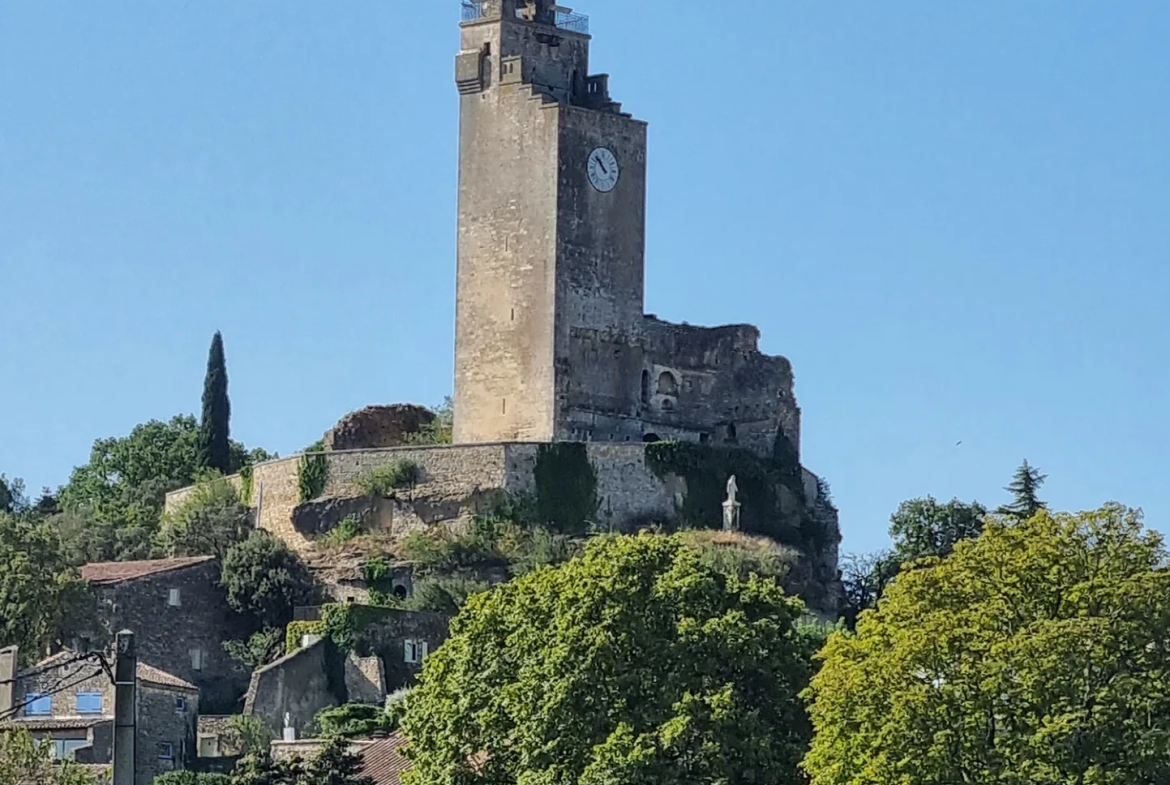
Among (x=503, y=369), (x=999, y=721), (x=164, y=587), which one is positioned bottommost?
(x=999, y=721)

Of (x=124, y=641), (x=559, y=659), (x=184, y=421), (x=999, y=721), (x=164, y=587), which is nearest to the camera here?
(x=124, y=641)

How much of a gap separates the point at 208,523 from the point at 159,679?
1398cm

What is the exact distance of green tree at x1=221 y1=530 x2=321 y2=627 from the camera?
8662cm

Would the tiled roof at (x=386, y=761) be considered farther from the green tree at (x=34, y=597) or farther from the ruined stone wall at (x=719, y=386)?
the ruined stone wall at (x=719, y=386)

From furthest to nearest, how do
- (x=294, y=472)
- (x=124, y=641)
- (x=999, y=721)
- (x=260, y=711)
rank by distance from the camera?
(x=294, y=472) → (x=260, y=711) → (x=999, y=721) → (x=124, y=641)

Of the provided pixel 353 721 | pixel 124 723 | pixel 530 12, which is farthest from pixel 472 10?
pixel 124 723

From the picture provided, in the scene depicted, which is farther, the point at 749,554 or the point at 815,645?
the point at 749,554

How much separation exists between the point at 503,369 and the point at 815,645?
30.3 m

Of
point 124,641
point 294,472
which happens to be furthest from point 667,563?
point 294,472

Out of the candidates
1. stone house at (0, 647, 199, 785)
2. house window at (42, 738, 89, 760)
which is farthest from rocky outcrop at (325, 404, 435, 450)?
house window at (42, 738, 89, 760)

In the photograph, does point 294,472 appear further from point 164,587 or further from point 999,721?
point 999,721

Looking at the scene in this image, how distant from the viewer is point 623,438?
92.9m

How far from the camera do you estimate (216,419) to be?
101625mm

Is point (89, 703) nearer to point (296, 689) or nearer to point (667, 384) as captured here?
point (296, 689)
